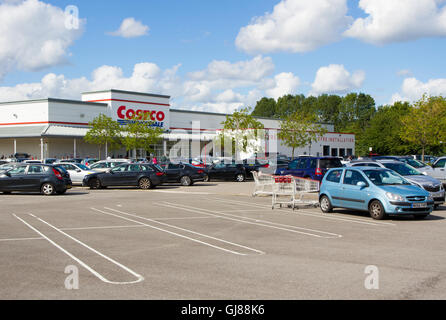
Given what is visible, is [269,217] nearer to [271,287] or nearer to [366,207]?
[366,207]

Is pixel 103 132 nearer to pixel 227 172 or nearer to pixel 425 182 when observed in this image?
pixel 227 172

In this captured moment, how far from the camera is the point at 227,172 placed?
111 feet

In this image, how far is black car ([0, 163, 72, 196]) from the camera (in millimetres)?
22500

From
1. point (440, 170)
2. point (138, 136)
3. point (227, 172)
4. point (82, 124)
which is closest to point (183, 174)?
point (227, 172)

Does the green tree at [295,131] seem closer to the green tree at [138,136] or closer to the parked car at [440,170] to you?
the green tree at [138,136]

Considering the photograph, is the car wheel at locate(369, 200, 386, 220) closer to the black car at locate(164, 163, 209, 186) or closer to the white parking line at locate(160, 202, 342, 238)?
the white parking line at locate(160, 202, 342, 238)

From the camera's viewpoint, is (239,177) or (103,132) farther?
(103,132)

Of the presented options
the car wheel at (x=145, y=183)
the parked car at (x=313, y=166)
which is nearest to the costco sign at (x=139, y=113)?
the car wheel at (x=145, y=183)

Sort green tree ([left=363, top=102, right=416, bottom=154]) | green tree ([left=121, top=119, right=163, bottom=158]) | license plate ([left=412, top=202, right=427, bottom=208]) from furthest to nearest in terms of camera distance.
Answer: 1. green tree ([left=363, top=102, right=416, bottom=154])
2. green tree ([left=121, top=119, right=163, bottom=158])
3. license plate ([left=412, top=202, right=427, bottom=208])

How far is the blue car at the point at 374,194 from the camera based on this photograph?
1330 centimetres

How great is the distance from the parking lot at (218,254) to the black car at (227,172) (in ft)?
58.7

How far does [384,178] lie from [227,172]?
19.7 meters

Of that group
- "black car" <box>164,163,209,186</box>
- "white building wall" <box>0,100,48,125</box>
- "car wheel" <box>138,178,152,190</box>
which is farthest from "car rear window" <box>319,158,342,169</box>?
"white building wall" <box>0,100,48,125</box>
